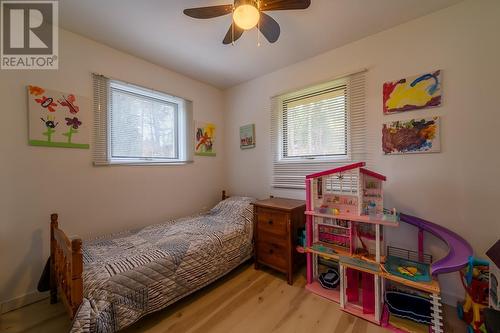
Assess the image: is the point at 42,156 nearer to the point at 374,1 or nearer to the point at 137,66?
the point at 137,66

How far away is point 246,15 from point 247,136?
178 cm

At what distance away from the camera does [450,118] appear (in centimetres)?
164

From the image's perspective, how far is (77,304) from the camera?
1.14 meters

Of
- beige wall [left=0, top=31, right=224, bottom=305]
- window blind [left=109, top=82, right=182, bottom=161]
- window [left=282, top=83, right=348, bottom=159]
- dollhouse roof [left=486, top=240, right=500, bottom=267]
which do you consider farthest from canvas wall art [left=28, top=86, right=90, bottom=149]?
dollhouse roof [left=486, top=240, right=500, bottom=267]

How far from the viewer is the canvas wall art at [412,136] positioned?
1.69 meters

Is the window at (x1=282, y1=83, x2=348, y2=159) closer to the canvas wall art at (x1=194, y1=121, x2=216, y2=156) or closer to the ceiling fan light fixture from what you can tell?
the canvas wall art at (x1=194, y1=121, x2=216, y2=156)

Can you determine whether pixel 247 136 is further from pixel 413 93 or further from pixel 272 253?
pixel 413 93

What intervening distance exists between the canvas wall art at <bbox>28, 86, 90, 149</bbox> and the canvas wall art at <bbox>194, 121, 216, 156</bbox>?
129cm

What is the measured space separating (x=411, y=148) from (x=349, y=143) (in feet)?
1.73

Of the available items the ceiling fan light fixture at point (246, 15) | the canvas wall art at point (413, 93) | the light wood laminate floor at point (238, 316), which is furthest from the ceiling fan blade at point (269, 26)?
the light wood laminate floor at point (238, 316)

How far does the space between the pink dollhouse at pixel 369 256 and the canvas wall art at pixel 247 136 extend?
4.31 ft

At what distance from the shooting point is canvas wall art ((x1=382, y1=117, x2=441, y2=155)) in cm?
169

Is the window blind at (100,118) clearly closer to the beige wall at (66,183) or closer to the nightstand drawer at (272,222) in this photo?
the beige wall at (66,183)

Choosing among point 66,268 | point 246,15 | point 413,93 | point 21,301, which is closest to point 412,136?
point 413,93
